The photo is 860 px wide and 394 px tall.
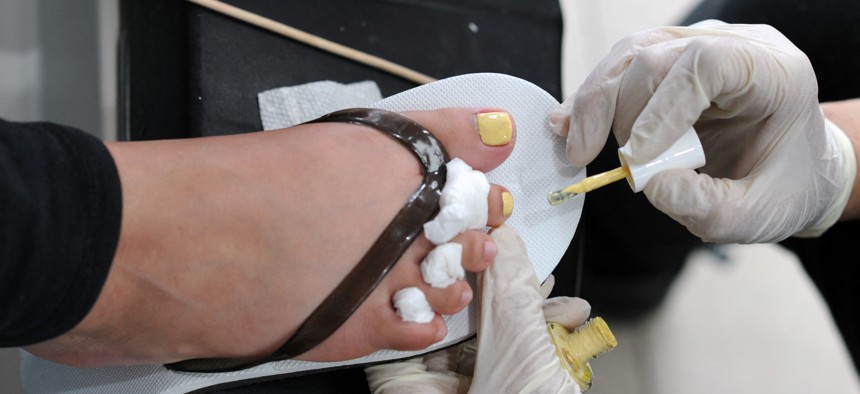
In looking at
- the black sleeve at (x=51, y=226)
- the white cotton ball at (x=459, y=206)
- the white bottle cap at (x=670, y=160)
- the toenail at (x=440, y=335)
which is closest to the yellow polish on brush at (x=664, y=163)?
the white bottle cap at (x=670, y=160)

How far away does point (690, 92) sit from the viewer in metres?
0.60

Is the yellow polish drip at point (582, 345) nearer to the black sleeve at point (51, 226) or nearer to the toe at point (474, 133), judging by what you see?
the toe at point (474, 133)

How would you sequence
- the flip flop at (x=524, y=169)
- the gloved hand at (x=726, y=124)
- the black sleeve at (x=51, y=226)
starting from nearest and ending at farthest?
1. the black sleeve at (x=51, y=226)
2. the gloved hand at (x=726, y=124)
3. the flip flop at (x=524, y=169)

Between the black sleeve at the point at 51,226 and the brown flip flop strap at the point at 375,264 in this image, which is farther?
the brown flip flop strap at the point at 375,264

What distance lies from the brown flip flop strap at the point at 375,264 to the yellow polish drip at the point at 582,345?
18cm

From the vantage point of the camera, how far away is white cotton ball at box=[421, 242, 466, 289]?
641 millimetres

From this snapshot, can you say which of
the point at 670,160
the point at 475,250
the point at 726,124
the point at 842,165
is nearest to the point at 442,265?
the point at 475,250

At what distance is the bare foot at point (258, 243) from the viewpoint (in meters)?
0.56

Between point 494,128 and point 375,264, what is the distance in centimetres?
19

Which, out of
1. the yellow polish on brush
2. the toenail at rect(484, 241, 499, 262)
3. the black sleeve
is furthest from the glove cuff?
the black sleeve

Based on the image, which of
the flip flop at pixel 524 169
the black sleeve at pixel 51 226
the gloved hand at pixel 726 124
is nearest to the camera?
the black sleeve at pixel 51 226

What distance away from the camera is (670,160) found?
63 centimetres

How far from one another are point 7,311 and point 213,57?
1.40ft

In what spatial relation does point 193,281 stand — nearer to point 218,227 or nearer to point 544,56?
point 218,227
